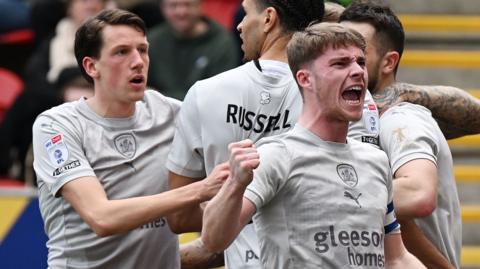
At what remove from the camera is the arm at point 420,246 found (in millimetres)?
5988

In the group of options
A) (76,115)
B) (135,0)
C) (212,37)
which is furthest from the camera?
(135,0)

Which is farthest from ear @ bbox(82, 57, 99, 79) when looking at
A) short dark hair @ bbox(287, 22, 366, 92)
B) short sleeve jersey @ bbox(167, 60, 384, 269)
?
short dark hair @ bbox(287, 22, 366, 92)

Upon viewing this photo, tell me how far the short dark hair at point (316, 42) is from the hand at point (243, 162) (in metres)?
0.58

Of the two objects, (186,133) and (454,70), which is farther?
(454,70)

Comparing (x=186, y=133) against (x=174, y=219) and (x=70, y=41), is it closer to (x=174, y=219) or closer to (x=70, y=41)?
(x=174, y=219)

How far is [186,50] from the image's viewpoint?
1116 cm

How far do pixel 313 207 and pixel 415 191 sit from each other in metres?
0.77

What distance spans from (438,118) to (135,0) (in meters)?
6.12

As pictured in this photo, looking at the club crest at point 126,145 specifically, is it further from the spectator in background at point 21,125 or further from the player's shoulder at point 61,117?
the spectator in background at point 21,125

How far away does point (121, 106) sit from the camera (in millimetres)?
6348

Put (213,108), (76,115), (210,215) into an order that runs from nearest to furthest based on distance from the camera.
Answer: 1. (210,215)
2. (213,108)
3. (76,115)

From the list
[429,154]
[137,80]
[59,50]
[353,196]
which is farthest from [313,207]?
[59,50]

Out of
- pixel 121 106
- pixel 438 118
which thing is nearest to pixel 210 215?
pixel 121 106

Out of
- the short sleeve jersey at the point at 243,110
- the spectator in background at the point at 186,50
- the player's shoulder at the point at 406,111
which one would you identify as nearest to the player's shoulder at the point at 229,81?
the short sleeve jersey at the point at 243,110
